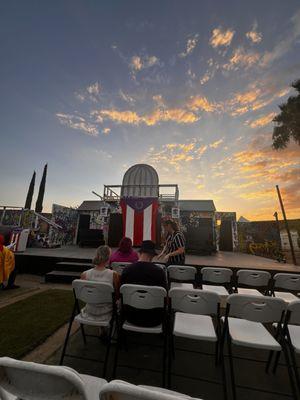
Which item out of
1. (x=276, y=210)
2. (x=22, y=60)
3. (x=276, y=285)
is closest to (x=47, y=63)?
(x=22, y=60)

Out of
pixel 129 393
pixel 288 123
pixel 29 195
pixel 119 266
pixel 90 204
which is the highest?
pixel 288 123

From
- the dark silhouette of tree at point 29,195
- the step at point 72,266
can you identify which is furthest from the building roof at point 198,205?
the dark silhouette of tree at point 29,195

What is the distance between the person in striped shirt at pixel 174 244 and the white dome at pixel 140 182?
9961mm

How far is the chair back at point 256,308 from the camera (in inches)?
75.9

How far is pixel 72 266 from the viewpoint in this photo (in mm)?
6625

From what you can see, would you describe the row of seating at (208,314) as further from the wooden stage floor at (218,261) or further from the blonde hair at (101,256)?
the wooden stage floor at (218,261)

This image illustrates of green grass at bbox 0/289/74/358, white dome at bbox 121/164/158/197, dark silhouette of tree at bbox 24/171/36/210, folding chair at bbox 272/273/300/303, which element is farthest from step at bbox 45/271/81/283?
dark silhouette of tree at bbox 24/171/36/210

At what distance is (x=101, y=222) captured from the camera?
43.1 ft

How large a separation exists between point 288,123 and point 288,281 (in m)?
15.8

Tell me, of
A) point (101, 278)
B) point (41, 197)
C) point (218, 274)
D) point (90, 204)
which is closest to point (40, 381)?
point (101, 278)

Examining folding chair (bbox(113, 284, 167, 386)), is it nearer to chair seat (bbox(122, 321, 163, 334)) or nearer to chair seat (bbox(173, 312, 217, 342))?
chair seat (bbox(122, 321, 163, 334))

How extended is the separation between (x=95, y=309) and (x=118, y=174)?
13557 mm

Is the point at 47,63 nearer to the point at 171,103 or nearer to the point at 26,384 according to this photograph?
the point at 171,103

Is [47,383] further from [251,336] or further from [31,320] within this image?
[31,320]
